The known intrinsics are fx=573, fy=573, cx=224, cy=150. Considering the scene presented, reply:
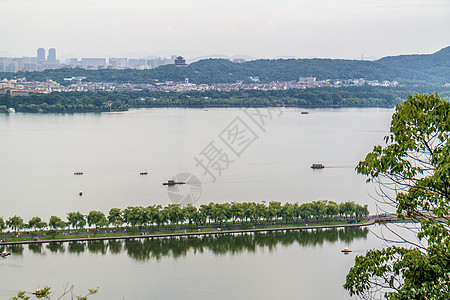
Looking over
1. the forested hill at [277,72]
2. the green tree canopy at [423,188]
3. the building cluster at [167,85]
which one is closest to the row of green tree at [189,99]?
the building cluster at [167,85]

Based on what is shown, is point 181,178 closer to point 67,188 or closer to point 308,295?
point 67,188

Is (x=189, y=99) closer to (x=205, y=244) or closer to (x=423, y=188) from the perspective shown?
(x=205, y=244)

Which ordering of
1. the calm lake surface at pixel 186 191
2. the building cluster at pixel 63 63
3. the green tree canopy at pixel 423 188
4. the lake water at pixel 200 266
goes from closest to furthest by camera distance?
1. the green tree canopy at pixel 423 188
2. the lake water at pixel 200 266
3. the calm lake surface at pixel 186 191
4. the building cluster at pixel 63 63

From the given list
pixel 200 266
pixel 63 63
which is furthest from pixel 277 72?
pixel 200 266

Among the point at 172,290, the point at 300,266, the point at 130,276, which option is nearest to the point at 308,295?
the point at 300,266

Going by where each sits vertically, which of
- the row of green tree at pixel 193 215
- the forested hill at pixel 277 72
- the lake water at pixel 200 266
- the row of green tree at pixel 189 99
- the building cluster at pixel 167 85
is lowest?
the lake water at pixel 200 266

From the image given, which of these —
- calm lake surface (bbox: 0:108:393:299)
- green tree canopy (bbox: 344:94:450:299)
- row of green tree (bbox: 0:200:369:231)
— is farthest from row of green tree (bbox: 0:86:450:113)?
green tree canopy (bbox: 344:94:450:299)

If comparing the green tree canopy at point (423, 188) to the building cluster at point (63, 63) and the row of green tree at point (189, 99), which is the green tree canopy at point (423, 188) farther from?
the building cluster at point (63, 63)

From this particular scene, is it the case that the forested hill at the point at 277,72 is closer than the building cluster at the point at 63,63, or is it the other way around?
the forested hill at the point at 277,72
